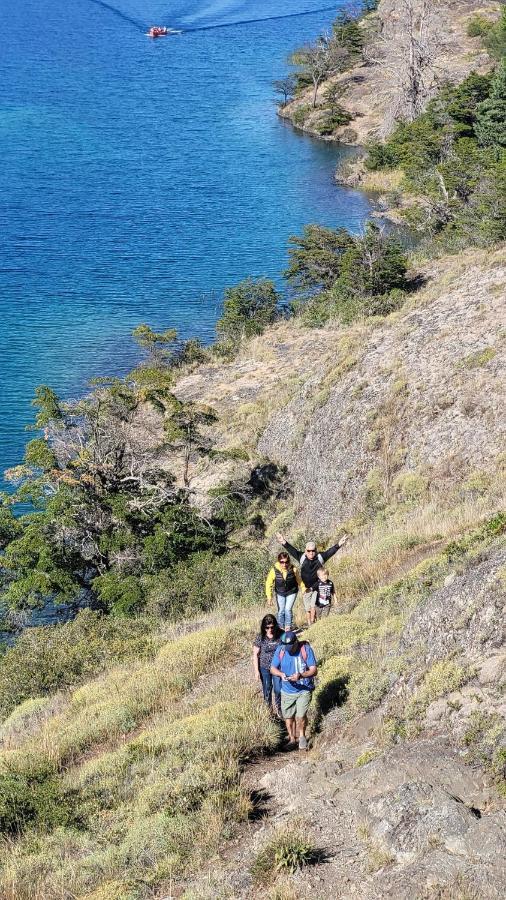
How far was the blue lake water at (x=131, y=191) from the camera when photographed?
149 feet

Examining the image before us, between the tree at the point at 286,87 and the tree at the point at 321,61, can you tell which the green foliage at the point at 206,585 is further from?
the tree at the point at 286,87

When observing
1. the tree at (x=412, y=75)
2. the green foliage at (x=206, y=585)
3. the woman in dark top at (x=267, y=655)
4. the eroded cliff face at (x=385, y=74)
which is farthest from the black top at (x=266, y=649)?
the eroded cliff face at (x=385, y=74)

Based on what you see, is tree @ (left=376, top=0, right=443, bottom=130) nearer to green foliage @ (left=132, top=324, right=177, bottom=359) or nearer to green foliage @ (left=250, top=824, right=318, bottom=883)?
green foliage @ (left=132, top=324, right=177, bottom=359)

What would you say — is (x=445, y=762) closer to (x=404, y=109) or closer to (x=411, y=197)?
(x=411, y=197)

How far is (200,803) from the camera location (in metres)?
9.49

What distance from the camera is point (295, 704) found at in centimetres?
1050

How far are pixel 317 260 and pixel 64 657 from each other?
32692 mm

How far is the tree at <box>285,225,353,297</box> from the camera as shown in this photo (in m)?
45.5

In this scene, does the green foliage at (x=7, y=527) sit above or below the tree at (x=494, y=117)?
below

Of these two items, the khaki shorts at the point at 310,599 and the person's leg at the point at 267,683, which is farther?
the khaki shorts at the point at 310,599

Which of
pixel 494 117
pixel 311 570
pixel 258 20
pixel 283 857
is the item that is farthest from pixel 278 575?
pixel 258 20

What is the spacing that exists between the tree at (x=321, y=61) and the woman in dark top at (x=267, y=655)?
8024 centimetres

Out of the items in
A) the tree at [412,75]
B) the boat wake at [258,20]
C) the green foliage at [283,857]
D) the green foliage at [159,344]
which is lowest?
the green foliage at [283,857]

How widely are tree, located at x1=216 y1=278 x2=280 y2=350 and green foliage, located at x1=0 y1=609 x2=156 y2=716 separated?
25.5 meters
